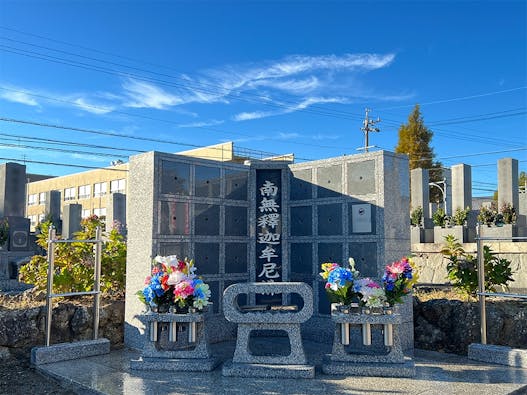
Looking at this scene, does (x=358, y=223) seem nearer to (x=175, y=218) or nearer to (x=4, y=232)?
(x=175, y=218)

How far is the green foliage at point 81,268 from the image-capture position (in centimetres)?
716

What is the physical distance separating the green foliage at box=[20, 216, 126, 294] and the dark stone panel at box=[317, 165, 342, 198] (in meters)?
3.18

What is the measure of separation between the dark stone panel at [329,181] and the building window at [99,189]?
35616mm

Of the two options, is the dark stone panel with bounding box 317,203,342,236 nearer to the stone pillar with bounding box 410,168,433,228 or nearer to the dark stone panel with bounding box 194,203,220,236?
the dark stone panel with bounding box 194,203,220,236

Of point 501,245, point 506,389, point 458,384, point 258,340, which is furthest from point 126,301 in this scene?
point 501,245

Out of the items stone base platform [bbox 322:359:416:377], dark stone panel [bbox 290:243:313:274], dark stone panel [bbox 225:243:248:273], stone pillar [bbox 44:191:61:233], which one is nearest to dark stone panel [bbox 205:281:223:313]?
dark stone panel [bbox 225:243:248:273]

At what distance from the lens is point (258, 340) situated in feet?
21.8

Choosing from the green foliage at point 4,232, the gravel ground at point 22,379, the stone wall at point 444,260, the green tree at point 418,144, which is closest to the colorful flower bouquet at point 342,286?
the gravel ground at point 22,379

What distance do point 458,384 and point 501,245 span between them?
8.48 m

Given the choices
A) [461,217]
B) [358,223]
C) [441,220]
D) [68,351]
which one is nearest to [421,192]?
[441,220]

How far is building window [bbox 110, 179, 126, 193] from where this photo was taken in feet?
123

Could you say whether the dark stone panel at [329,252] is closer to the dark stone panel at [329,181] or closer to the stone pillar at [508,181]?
the dark stone panel at [329,181]

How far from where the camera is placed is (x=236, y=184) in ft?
23.3

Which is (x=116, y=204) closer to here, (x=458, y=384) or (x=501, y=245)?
(x=501, y=245)
